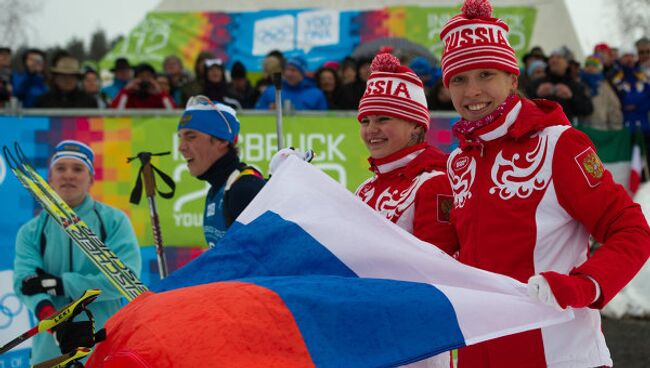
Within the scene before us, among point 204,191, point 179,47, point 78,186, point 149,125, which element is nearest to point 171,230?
point 204,191

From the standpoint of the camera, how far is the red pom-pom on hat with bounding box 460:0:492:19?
11.0 feet

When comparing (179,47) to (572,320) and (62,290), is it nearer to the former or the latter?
(62,290)

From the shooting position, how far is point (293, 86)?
31.8 ft

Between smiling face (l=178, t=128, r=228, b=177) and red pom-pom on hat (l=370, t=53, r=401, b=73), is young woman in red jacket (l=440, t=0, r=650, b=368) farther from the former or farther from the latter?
smiling face (l=178, t=128, r=228, b=177)

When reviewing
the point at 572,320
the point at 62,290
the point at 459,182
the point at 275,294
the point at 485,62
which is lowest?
the point at 62,290

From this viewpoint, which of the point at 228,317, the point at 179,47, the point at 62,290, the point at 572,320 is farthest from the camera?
A: the point at 179,47

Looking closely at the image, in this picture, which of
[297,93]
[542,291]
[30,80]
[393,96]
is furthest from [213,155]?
[30,80]

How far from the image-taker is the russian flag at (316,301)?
8.21 ft

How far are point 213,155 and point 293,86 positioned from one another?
4.42 meters

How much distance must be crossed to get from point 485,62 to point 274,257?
1040mm

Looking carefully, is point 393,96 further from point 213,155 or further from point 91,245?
point 91,245

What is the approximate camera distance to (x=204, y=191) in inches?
304

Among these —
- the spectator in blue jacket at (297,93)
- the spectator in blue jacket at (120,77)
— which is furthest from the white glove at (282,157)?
the spectator in blue jacket at (120,77)

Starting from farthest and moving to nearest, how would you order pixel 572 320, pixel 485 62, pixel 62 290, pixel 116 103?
pixel 116 103 < pixel 62 290 < pixel 485 62 < pixel 572 320
